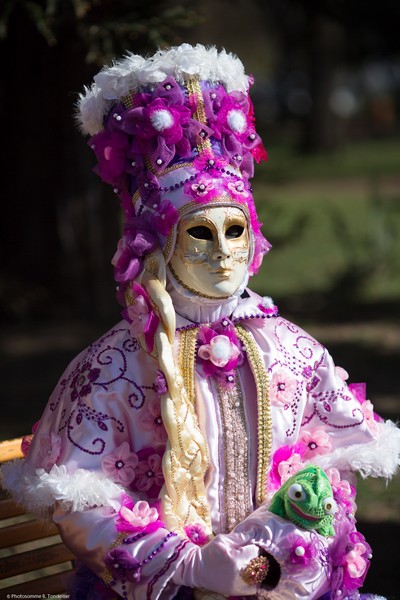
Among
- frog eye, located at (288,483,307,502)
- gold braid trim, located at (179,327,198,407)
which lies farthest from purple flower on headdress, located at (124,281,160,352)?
frog eye, located at (288,483,307,502)

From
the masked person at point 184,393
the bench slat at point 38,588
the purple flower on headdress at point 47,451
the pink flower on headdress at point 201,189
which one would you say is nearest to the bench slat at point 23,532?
the bench slat at point 38,588

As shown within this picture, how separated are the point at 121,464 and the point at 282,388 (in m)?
0.56

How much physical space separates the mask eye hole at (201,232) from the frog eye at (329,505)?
0.87 meters

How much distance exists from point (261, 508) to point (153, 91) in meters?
1.32

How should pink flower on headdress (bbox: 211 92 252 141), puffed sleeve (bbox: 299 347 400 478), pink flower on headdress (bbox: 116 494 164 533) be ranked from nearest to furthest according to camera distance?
1. pink flower on headdress (bbox: 116 494 164 533)
2. pink flower on headdress (bbox: 211 92 252 141)
3. puffed sleeve (bbox: 299 347 400 478)

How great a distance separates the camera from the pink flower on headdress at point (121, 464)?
10.6 feet

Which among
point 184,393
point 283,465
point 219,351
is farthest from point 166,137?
point 283,465

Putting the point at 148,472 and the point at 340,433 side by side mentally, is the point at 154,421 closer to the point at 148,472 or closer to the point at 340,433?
the point at 148,472

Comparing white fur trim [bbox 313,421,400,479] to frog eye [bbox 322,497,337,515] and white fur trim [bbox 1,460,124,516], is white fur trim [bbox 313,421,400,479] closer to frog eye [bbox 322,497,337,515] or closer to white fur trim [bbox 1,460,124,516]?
frog eye [bbox 322,497,337,515]

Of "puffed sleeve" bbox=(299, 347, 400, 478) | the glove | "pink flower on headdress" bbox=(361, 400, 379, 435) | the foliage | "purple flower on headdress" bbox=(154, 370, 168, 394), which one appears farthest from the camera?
the foliage

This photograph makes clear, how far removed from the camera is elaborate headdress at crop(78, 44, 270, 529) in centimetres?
323

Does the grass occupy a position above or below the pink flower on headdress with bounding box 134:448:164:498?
above

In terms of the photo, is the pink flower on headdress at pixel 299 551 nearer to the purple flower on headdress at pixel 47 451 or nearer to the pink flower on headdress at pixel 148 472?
the pink flower on headdress at pixel 148 472

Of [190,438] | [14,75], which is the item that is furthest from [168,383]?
[14,75]
